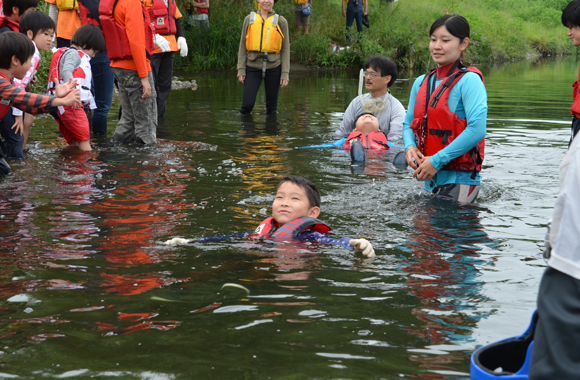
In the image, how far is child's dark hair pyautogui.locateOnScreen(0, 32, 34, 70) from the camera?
6.55 meters

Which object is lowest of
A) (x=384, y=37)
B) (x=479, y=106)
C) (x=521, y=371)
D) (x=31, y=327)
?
(x=31, y=327)

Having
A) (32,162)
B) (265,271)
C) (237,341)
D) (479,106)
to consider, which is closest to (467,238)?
(479,106)

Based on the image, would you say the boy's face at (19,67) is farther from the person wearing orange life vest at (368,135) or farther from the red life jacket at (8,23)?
the person wearing orange life vest at (368,135)

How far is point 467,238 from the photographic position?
4992 millimetres

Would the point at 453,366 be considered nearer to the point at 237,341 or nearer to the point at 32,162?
the point at 237,341

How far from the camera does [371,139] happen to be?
8.97m

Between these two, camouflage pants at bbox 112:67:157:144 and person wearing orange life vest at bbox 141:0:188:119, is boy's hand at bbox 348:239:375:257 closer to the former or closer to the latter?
camouflage pants at bbox 112:67:157:144

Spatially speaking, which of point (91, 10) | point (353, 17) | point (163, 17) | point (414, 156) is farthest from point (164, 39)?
point (353, 17)

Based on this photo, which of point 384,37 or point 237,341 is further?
point 384,37

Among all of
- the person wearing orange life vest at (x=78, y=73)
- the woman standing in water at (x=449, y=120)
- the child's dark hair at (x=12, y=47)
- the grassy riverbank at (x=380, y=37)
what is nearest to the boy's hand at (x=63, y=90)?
the child's dark hair at (x=12, y=47)

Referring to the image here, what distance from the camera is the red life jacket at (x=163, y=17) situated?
1000cm

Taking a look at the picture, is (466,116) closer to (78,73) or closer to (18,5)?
(78,73)

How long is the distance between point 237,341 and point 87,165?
5.10 m

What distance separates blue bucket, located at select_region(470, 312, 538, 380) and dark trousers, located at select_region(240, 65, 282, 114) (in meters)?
9.56
